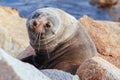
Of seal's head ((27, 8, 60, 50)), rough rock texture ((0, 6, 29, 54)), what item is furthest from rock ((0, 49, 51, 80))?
rough rock texture ((0, 6, 29, 54))

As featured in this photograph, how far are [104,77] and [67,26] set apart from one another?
2.09 m

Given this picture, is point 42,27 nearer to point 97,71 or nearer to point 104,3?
point 97,71

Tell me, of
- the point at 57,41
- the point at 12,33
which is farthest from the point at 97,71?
the point at 12,33

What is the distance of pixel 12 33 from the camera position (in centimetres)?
1010

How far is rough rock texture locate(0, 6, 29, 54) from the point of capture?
30.5ft

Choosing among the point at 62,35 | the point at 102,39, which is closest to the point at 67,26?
the point at 62,35

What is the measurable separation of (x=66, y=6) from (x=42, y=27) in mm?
12374

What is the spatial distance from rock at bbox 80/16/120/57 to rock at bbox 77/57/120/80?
10.8 feet

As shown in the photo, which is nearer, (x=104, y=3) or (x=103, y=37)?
(x=103, y=37)

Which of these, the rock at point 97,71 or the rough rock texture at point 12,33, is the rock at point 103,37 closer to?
the rough rock texture at point 12,33

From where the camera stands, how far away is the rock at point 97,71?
4.94 metres

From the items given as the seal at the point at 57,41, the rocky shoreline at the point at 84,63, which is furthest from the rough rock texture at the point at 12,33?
the seal at the point at 57,41

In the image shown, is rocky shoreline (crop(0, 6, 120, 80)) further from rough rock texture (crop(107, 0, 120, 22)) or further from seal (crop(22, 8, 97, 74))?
rough rock texture (crop(107, 0, 120, 22))

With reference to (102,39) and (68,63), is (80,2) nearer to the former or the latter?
(102,39)
